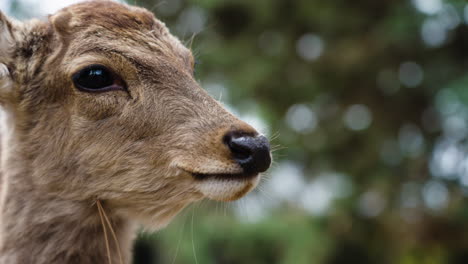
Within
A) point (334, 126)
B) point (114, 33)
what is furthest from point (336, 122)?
point (114, 33)

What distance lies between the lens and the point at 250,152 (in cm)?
255

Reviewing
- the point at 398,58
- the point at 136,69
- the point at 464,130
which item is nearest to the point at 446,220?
the point at 464,130

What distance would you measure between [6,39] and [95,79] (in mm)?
619

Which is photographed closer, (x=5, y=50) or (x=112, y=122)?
(x=112, y=122)

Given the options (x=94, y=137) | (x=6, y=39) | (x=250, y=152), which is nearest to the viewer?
(x=250, y=152)

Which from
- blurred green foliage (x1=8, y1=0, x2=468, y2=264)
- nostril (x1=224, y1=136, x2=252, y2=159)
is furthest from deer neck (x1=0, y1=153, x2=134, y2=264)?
blurred green foliage (x1=8, y1=0, x2=468, y2=264)

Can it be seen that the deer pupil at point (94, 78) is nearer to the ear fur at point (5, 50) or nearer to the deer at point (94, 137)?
the deer at point (94, 137)

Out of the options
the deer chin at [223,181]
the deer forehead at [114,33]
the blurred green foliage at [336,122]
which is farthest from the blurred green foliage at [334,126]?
the deer chin at [223,181]

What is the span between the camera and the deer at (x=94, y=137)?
9.23 feet

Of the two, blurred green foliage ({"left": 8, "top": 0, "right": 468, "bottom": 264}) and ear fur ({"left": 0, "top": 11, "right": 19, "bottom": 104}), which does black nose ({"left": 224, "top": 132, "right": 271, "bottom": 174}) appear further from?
blurred green foliage ({"left": 8, "top": 0, "right": 468, "bottom": 264})

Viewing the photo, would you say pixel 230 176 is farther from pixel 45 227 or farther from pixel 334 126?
pixel 334 126

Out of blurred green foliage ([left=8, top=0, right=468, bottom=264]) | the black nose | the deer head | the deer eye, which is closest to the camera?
the black nose

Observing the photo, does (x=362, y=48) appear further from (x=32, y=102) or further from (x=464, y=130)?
(x=32, y=102)

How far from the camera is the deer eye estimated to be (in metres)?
2.85
